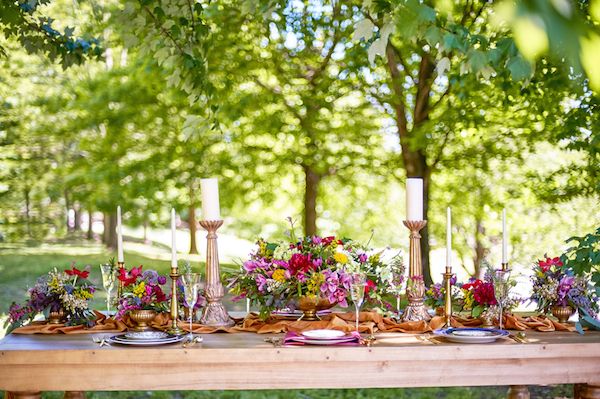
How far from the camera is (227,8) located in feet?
23.8

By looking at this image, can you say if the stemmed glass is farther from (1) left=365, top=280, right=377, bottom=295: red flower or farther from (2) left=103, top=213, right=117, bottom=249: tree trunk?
(2) left=103, top=213, right=117, bottom=249: tree trunk

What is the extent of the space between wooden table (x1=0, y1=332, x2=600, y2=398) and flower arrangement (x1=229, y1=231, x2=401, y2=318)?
0.87ft

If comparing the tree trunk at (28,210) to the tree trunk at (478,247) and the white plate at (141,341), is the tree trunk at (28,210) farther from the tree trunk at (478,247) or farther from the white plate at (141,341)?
the white plate at (141,341)

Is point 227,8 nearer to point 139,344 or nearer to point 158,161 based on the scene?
point 158,161

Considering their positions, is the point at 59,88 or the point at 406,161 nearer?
the point at 406,161

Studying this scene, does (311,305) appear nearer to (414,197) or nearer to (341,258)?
(341,258)

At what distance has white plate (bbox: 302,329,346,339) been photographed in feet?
7.84

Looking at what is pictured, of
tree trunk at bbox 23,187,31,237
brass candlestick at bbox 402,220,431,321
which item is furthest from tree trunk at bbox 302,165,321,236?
brass candlestick at bbox 402,220,431,321

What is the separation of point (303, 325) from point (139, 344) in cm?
57

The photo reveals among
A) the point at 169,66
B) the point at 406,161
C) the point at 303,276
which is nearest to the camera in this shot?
the point at 303,276

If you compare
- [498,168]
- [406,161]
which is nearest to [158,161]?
[406,161]

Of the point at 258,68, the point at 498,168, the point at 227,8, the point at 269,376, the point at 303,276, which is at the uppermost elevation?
A: the point at 227,8

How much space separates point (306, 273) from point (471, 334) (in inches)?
22.7

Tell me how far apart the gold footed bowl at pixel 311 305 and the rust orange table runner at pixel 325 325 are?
0.04 meters
